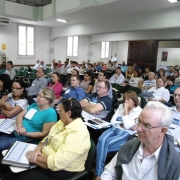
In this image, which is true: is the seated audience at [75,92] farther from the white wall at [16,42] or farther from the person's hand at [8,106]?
the white wall at [16,42]

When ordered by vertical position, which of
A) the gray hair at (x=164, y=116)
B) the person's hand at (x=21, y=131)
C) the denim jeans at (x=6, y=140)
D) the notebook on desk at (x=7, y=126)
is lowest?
the denim jeans at (x=6, y=140)

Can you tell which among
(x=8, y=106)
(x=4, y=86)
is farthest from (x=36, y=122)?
(x=4, y=86)

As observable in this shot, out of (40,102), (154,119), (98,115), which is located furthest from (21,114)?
(154,119)

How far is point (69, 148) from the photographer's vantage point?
1.50 m

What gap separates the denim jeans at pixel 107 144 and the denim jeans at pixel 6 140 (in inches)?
34.7

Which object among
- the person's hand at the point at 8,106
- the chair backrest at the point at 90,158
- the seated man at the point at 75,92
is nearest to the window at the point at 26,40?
the seated man at the point at 75,92

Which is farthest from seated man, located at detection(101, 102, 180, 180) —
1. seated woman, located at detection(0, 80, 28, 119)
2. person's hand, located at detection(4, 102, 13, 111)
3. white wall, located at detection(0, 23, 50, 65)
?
white wall, located at detection(0, 23, 50, 65)

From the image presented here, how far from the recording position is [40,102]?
86.4 inches

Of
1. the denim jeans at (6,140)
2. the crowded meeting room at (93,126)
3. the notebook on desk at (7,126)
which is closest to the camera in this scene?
the crowded meeting room at (93,126)

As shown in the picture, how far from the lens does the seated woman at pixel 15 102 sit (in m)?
2.52

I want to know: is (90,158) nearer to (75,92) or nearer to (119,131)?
(119,131)

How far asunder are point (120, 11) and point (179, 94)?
16.1 feet

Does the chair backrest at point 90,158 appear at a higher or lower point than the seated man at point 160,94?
lower

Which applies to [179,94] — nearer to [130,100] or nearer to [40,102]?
[130,100]
